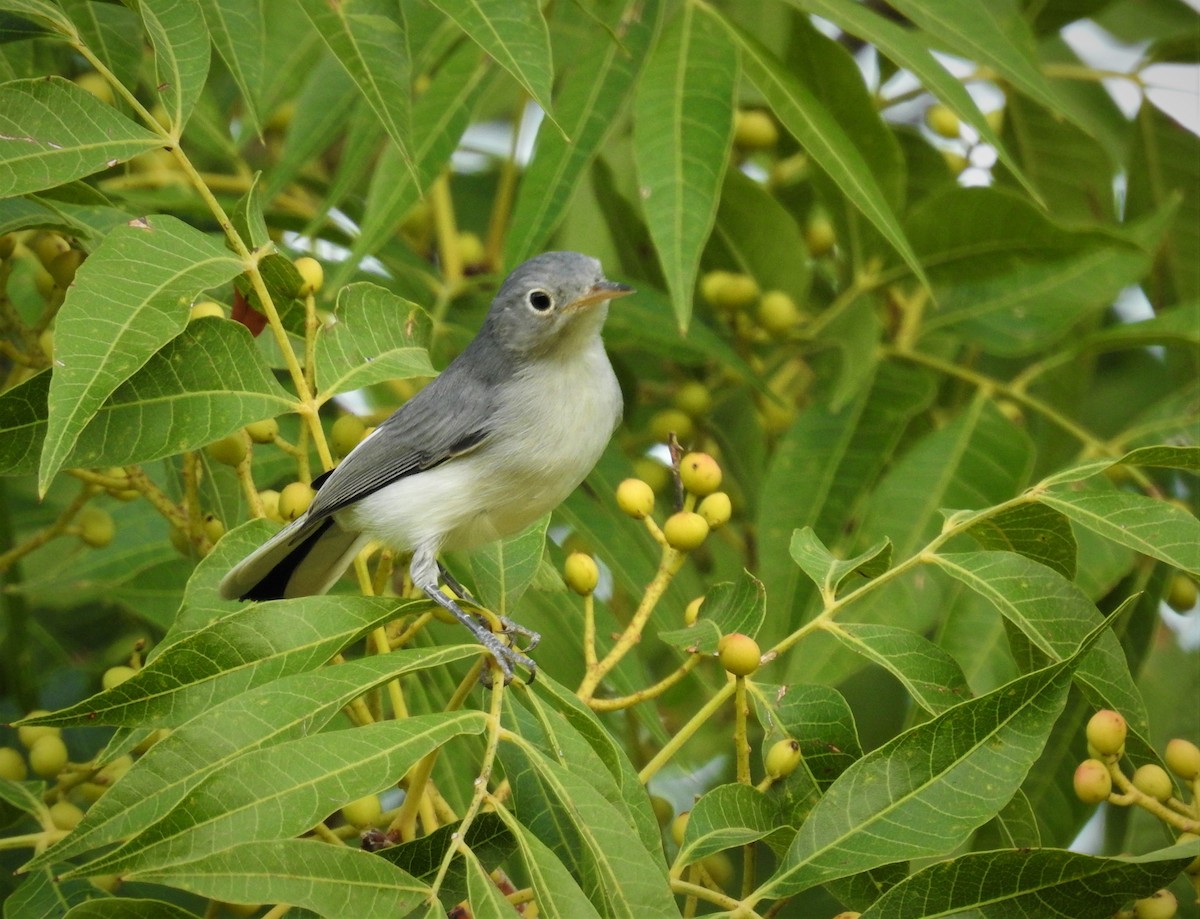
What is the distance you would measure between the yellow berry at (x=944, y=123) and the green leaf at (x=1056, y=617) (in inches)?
97.7

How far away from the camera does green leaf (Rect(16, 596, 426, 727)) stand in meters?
1.96

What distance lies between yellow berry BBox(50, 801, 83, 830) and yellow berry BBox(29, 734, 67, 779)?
19 centimetres

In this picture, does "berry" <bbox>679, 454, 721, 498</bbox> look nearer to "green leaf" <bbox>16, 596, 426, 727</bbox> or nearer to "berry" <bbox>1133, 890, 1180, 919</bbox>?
"green leaf" <bbox>16, 596, 426, 727</bbox>

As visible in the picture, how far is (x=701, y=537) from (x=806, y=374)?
6.12ft

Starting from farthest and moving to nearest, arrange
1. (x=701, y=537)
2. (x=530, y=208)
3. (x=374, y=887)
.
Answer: (x=530, y=208) < (x=701, y=537) < (x=374, y=887)

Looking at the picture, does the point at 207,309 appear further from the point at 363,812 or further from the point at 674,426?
the point at 674,426

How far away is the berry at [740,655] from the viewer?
213cm

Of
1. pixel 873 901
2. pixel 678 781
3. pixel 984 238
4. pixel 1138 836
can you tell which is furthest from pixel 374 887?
pixel 678 781

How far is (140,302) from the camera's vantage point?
2.12 m

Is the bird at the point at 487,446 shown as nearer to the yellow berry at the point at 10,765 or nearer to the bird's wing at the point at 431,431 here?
the bird's wing at the point at 431,431

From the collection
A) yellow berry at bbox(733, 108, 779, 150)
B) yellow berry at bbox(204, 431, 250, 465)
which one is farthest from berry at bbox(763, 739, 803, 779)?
yellow berry at bbox(733, 108, 779, 150)

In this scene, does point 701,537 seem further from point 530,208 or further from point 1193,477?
point 1193,477

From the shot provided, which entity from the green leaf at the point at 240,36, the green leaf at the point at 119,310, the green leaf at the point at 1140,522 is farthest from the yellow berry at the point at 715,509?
the green leaf at the point at 240,36

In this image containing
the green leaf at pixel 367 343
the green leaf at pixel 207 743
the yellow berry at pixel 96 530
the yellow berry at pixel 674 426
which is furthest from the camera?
the yellow berry at pixel 674 426
